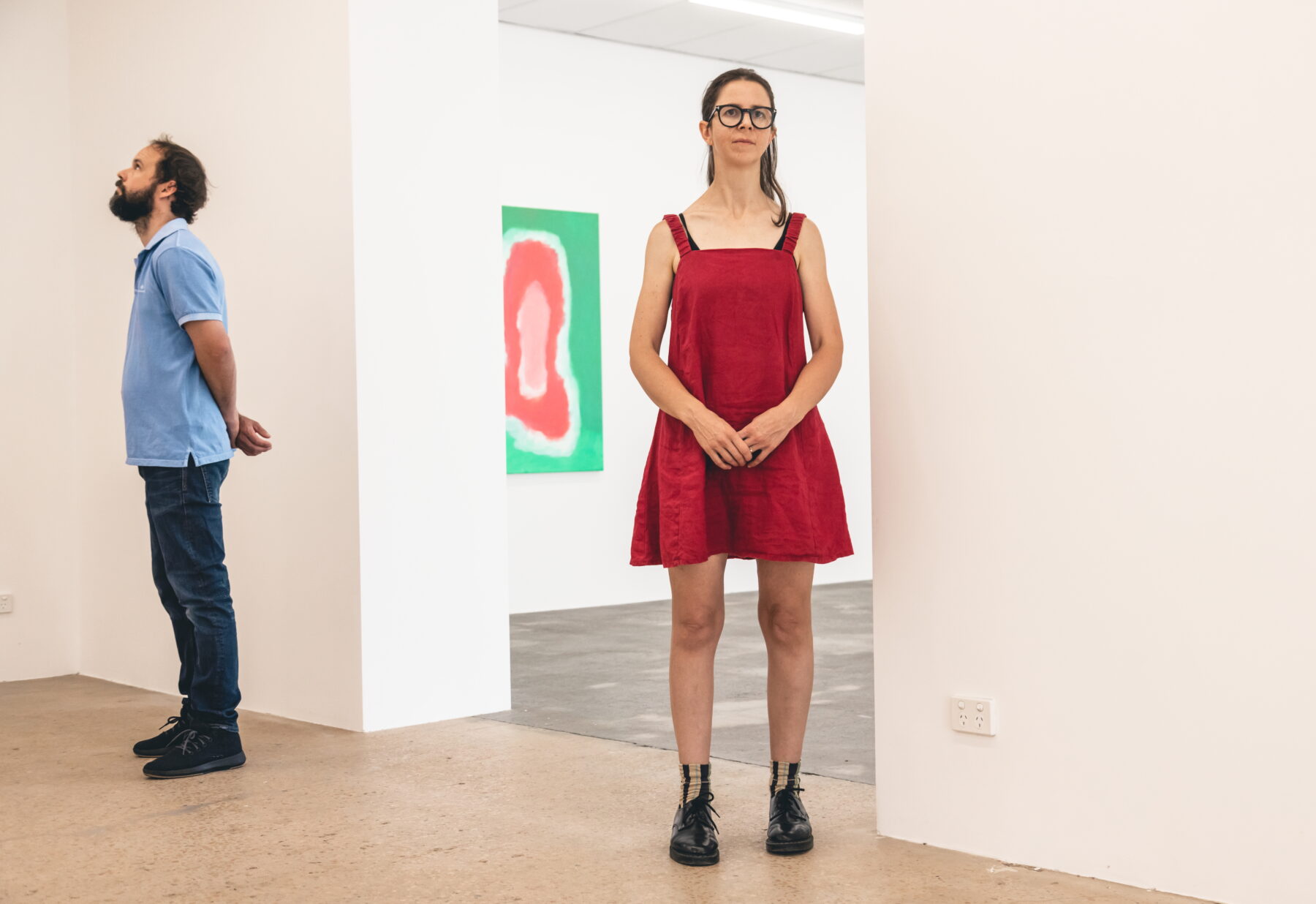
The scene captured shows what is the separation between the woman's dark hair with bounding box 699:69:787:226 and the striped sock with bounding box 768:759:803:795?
104 centimetres

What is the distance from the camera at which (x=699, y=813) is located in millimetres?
2545

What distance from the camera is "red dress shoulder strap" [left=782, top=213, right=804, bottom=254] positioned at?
2598 millimetres

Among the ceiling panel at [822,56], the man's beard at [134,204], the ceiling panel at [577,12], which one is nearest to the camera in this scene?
the man's beard at [134,204]

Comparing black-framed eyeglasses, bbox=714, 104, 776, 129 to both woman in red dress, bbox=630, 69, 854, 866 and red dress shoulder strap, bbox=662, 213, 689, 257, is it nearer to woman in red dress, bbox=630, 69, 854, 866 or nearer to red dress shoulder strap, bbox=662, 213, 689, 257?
woman in red dress, bbox=630, 69, 854, 866

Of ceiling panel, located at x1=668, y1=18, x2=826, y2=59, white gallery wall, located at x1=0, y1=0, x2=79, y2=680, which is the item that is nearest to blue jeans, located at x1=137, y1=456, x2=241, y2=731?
white gallery wall, located at x1=0, y1=0, x2=79, y2=680

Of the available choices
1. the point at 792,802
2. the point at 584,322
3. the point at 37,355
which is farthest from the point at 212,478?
the point at 584,322

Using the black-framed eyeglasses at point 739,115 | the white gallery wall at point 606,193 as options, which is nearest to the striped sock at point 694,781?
the black-framed eyeglasses at point 739,115

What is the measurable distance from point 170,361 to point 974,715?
2.11 meters

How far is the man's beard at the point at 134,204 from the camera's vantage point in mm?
3494

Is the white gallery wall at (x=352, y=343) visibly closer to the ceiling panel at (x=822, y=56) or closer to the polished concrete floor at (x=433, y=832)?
the polished concrete floor at (x=433, y=832)

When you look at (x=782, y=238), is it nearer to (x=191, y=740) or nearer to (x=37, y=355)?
(x=191, y=740)

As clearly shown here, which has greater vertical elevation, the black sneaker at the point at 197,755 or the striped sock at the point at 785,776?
the striped sock at the point at 785,776

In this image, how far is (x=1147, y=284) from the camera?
2.29 m

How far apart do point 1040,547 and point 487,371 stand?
2196 millimetres
